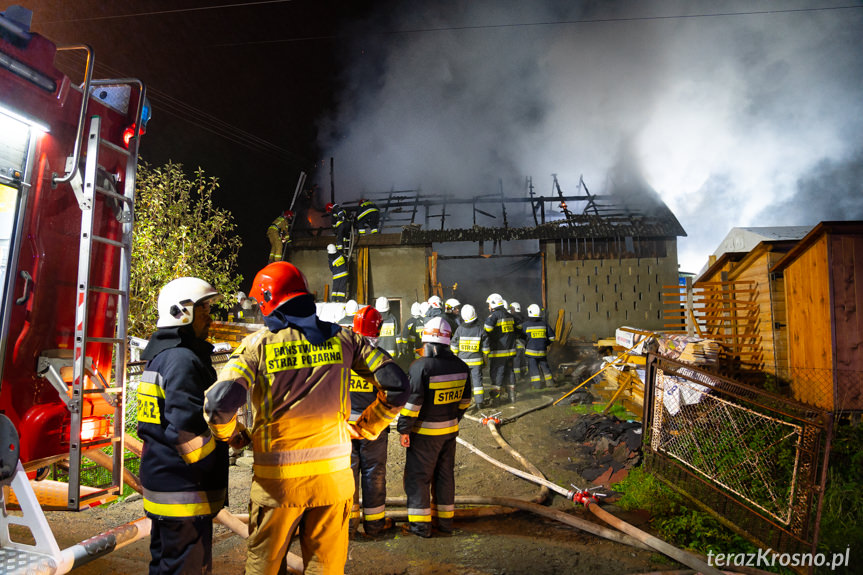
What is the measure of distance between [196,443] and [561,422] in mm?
7404

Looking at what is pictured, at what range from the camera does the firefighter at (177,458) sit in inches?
100

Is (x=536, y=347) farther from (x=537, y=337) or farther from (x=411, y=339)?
(x=411, y=339)

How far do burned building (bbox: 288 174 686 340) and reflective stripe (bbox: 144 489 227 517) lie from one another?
13.4 m

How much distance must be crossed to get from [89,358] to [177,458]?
1163 mm

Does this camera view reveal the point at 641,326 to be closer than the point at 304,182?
Yes

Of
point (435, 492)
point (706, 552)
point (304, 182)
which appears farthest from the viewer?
point (304, 182)

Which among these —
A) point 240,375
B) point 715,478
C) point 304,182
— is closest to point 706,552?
point 715,478

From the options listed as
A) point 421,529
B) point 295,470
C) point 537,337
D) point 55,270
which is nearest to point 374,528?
point 421,529

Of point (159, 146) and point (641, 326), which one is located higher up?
point (159, 146)

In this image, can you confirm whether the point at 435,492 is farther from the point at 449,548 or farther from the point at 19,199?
the point at 19,199

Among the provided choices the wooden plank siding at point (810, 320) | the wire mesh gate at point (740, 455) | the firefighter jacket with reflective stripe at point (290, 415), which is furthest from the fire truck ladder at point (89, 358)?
the wooden plank siding at point (810, 320)

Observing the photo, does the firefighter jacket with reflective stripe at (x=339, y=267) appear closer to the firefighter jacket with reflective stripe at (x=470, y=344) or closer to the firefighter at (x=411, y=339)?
the firefighter at (x=411, y=339)

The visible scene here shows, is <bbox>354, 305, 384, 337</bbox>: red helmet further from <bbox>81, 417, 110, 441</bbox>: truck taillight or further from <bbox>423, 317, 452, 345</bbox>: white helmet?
<bbox>81, 417, 110, 441</bbox>: truck taillight

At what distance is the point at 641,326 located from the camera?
15.0m
